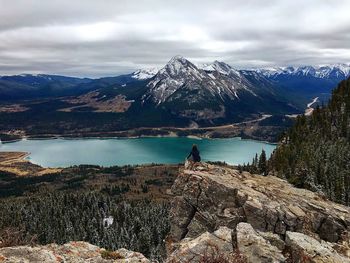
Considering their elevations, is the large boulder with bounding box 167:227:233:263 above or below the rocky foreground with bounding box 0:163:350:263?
above

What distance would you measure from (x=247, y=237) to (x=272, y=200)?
24.4m

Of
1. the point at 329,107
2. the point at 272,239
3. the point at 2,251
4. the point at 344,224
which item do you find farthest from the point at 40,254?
the point at 329,107

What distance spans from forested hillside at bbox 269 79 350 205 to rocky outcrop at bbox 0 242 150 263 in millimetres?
71715

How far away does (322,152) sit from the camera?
128m

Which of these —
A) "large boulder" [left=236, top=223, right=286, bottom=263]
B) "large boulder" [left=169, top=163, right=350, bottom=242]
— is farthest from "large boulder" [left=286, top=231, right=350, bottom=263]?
"large boulder" [left=169, top=163, right=350, bottom=242]

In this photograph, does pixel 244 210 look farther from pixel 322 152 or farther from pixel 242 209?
pixel 322 152

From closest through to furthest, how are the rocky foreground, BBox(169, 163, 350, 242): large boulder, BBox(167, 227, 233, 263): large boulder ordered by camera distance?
BBox(167, 227, 233, 263): large boulder
the rocky foreground
BBox(169, 163, 350, 242): large boulder

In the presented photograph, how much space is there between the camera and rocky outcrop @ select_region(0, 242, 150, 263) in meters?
24.1

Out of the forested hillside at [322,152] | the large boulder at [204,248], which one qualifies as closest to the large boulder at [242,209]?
the large boulder at [204,248]

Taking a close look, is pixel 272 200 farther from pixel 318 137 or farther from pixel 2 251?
pixel 318 137

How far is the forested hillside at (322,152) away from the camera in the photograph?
102250 mm

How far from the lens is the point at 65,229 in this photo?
168625mm

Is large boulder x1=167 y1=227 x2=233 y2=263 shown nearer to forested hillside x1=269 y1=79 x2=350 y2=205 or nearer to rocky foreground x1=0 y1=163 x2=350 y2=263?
rocky foreground x1=0 y1=163 x2=350 y2=263

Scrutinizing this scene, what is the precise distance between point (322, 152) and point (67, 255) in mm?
115539
